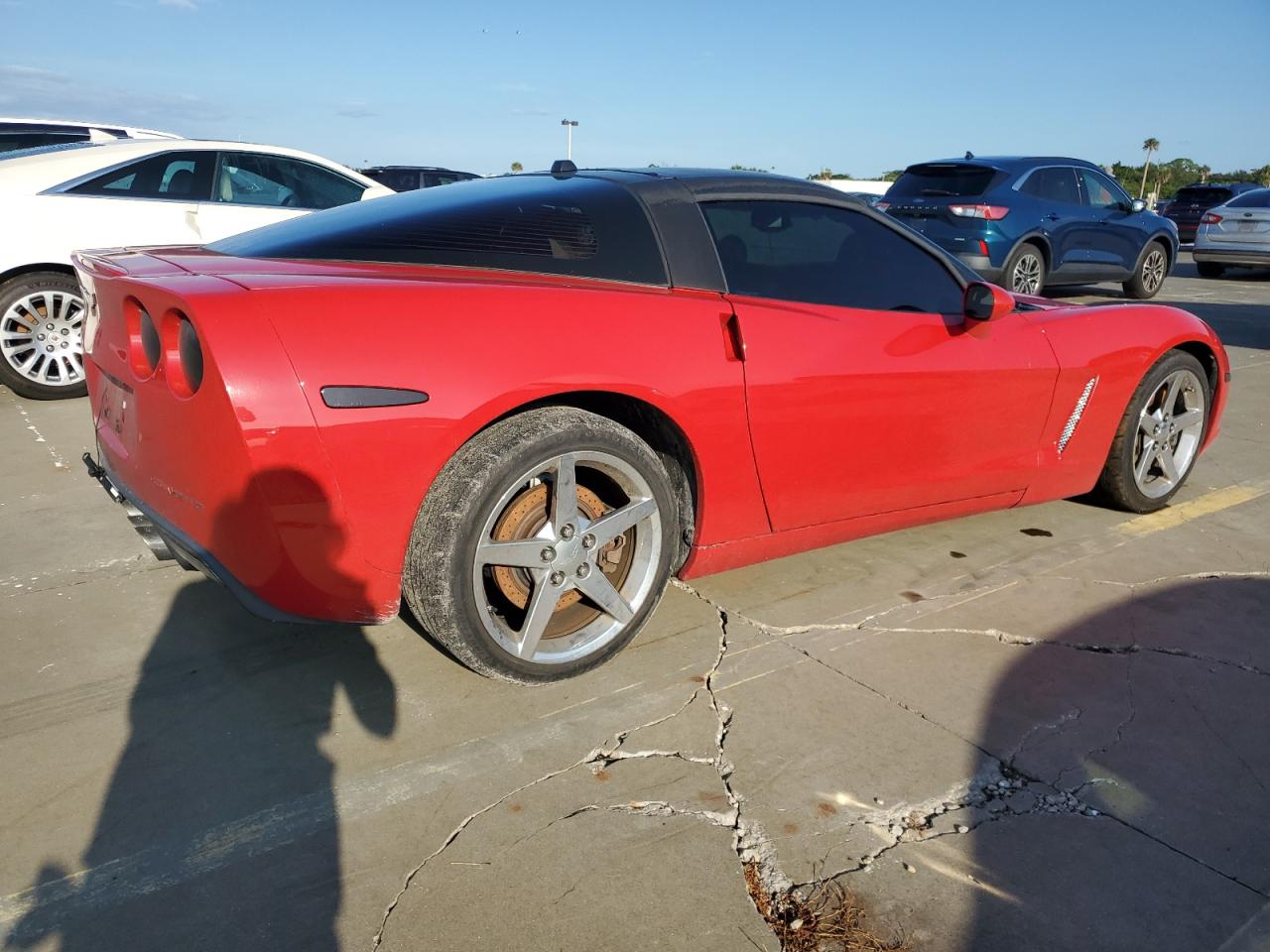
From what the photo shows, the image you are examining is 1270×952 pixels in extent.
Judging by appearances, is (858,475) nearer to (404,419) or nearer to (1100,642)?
(1100,642)

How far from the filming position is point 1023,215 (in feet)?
33.7

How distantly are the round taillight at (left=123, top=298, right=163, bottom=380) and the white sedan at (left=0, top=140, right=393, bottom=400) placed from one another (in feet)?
10.7

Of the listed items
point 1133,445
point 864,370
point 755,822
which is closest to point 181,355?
point 755,822

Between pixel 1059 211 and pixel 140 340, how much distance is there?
34.0ft

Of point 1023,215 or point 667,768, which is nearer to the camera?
point 667,768

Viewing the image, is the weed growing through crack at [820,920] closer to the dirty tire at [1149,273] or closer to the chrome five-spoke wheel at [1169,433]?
the chrome five-spoke wheel at [1169,433]

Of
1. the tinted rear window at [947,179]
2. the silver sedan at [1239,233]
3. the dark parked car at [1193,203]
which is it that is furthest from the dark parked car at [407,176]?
the dark parked car at [1193,203]

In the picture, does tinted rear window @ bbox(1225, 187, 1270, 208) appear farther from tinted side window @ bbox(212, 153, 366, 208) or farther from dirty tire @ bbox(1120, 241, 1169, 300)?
tinted side window @ bbox(212, 153, 366, 208)

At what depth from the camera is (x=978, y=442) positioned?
353cm

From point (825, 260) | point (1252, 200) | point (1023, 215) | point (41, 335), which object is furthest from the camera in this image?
point (1252, 200)

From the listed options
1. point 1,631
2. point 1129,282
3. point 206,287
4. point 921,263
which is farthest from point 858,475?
point 1129,282

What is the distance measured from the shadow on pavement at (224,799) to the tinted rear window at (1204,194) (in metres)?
25.4

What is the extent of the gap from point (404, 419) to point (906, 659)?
1644 mm

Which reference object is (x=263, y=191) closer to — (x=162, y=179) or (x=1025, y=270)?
(x=162, y=179)
